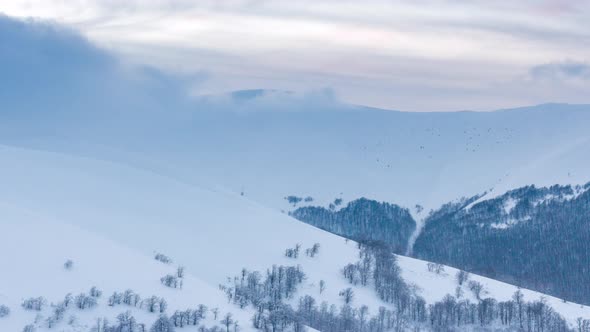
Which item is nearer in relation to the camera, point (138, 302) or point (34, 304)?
point (34, 304)

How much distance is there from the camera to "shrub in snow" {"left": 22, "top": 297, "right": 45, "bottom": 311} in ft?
504

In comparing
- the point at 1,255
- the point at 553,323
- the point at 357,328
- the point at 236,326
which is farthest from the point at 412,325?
the point at 1,255

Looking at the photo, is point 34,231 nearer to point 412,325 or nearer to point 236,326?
point 236,326

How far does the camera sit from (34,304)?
6083 inches

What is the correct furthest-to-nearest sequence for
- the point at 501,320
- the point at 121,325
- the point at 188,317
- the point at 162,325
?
the point at 501,320 < the point at 188,317 < the point at 162,325 < the point at 121,325

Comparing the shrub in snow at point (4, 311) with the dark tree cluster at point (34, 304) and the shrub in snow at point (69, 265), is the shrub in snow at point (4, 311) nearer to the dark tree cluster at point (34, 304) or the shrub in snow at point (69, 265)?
the dark tree cluster at point (34, 304)

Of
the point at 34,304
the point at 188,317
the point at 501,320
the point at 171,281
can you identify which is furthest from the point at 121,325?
the point at 501,320

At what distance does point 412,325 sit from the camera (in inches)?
7761

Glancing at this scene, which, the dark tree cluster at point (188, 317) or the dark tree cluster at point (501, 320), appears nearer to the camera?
the dark tree cluster at point (188, 317)

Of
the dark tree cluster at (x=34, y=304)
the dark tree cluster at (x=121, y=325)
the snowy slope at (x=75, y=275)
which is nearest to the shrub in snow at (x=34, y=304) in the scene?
the dark tree cluster at (x=34, y=304)

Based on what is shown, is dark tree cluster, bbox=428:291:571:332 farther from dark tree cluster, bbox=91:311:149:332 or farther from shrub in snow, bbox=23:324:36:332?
shrub in snow, bbox=23:324:36:332

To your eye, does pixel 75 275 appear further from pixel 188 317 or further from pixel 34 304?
pixel 188 317

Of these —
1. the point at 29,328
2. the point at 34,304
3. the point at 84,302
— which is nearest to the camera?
the point at 29,328

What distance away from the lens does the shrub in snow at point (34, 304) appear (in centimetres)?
15362
